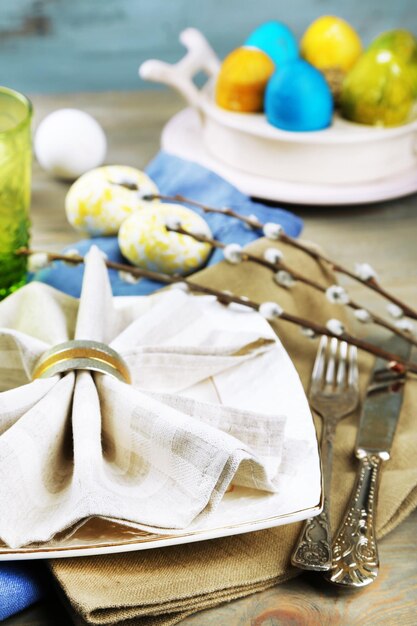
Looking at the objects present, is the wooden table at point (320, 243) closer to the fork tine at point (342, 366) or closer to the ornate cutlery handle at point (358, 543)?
the ornate cutlery handle at point (358, 543)

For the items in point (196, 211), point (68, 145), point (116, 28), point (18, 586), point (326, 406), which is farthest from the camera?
point (116, 28)

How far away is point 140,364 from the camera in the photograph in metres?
0.58

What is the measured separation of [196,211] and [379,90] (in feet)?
0.82

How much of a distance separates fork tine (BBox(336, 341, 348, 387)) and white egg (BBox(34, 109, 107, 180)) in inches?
17.7

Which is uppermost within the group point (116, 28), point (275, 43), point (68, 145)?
point (275, 43)

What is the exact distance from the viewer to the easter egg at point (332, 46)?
1.04 meters

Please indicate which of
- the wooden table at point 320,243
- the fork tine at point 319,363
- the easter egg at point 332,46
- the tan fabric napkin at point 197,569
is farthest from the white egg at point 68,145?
the tan fabric napkin at point 197,569

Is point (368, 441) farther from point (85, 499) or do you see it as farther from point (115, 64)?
point (115, 64)

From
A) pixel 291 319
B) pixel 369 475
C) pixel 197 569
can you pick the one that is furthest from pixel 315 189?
pixel 197 569

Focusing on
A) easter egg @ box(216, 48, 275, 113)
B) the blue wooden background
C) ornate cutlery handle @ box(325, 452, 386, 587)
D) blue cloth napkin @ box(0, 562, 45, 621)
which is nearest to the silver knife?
ornate cutlery handle @ box(325, 452, 386, 587)

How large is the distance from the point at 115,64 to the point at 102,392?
141cm

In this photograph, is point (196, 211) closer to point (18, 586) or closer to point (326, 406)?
point (326, 406)

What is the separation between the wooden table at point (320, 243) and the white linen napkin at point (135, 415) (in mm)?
61

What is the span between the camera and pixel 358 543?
19.3 inches
